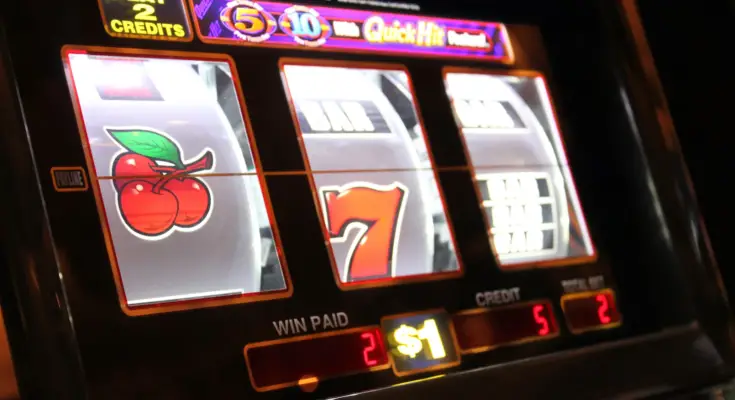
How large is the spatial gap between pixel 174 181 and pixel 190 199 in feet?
0.12

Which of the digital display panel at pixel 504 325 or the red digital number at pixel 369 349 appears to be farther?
the digital display panel at pixel 504 325

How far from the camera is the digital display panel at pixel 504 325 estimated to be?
1.41 metres

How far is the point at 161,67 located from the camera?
132cm

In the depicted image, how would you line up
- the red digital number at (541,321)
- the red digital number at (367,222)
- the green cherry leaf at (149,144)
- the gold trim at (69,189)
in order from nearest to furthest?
1. the gold trim at (69,189)
2. the green cherry leaf at (149,144)
3. the red digital number at (367,222)
4. the red digital number at (541,321)

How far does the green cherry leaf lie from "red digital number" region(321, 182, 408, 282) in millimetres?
247

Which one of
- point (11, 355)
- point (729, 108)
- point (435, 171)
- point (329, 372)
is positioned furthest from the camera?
point (729, 108)

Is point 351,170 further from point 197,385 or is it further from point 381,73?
point 197,385

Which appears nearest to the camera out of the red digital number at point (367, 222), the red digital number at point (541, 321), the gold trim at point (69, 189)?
the gold trim at point (69, 189)

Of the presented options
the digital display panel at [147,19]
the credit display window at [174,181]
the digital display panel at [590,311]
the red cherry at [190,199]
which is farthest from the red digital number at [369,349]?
the digital display panel at [147,19]

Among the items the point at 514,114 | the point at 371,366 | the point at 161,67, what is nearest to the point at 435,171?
the point at 514,114

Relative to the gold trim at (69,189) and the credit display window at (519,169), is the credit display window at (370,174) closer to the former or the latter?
the credit display window at (519,169)

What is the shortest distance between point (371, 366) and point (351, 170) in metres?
0.34

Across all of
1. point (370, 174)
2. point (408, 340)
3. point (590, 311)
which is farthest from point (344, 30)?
point (590, 311)

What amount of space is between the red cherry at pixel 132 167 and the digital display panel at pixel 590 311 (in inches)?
30.1
